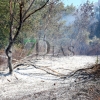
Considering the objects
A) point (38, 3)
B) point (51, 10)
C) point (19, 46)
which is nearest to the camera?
point (19, 46)

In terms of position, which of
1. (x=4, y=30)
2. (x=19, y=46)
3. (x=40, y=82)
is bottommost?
(x=40, y=82)

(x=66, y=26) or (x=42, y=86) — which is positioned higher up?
(x=66, y=26)

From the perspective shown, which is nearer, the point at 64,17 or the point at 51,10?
the point at 51,10

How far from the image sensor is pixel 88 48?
89.7 feet

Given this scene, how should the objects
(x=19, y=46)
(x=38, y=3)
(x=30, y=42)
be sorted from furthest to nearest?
(x=38, y=3)
(x=30, y=42)
(x=19, y=46)

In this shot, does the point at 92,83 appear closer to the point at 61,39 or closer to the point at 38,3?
the point at 38,3

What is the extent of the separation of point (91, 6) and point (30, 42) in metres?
13.7

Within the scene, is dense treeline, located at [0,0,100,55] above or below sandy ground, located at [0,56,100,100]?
above

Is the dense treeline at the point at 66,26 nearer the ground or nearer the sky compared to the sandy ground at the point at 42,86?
nearer the sky

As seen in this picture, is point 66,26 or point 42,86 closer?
point 42,86

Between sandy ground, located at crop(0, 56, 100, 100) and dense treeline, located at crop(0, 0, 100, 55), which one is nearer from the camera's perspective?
sandy ground, located at crop(0, 56, 100, 100)

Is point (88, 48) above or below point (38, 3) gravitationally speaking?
below

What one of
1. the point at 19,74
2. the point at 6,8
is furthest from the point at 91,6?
the point at 19,74

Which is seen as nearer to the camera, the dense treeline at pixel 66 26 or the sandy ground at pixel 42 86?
the sandy ground at pixel 42 86
